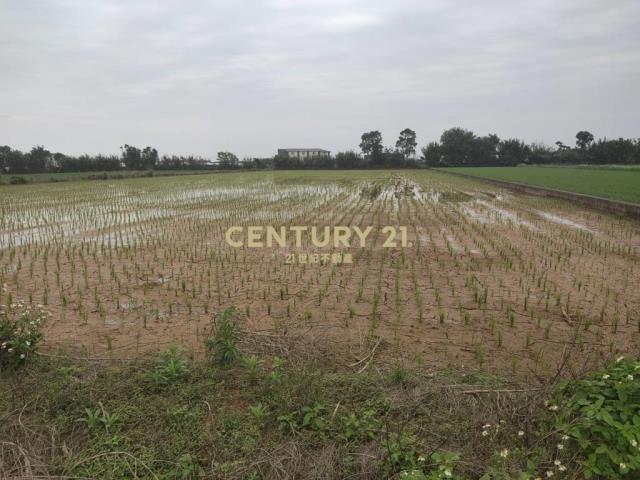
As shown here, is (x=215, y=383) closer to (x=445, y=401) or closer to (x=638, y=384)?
(x=445, y=401)

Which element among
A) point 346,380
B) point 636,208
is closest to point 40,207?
point 346,380

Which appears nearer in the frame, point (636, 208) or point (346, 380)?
point (346, 380)

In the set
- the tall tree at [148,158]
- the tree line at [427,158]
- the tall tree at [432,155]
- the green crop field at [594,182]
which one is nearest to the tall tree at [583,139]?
the tree line at [427,158]

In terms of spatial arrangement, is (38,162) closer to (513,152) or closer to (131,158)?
(131,158)

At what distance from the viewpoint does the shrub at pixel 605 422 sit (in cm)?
206

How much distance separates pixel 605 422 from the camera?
87.0 inches

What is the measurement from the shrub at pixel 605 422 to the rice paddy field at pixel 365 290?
2.82ft

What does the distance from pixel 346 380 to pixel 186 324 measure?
82.3 inches

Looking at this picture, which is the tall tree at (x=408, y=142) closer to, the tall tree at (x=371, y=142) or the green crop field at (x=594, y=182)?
the tall tree at (x=371, y=142)

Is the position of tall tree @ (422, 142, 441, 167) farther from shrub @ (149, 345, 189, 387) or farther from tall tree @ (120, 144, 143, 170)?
shrub @ (149, 345, 189, 387)

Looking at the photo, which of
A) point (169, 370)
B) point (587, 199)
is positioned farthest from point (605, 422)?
point (587, 199)

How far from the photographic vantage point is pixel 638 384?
7.32 ft

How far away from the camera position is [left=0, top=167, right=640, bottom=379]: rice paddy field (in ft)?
12.8

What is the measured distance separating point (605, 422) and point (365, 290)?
11.5ft
